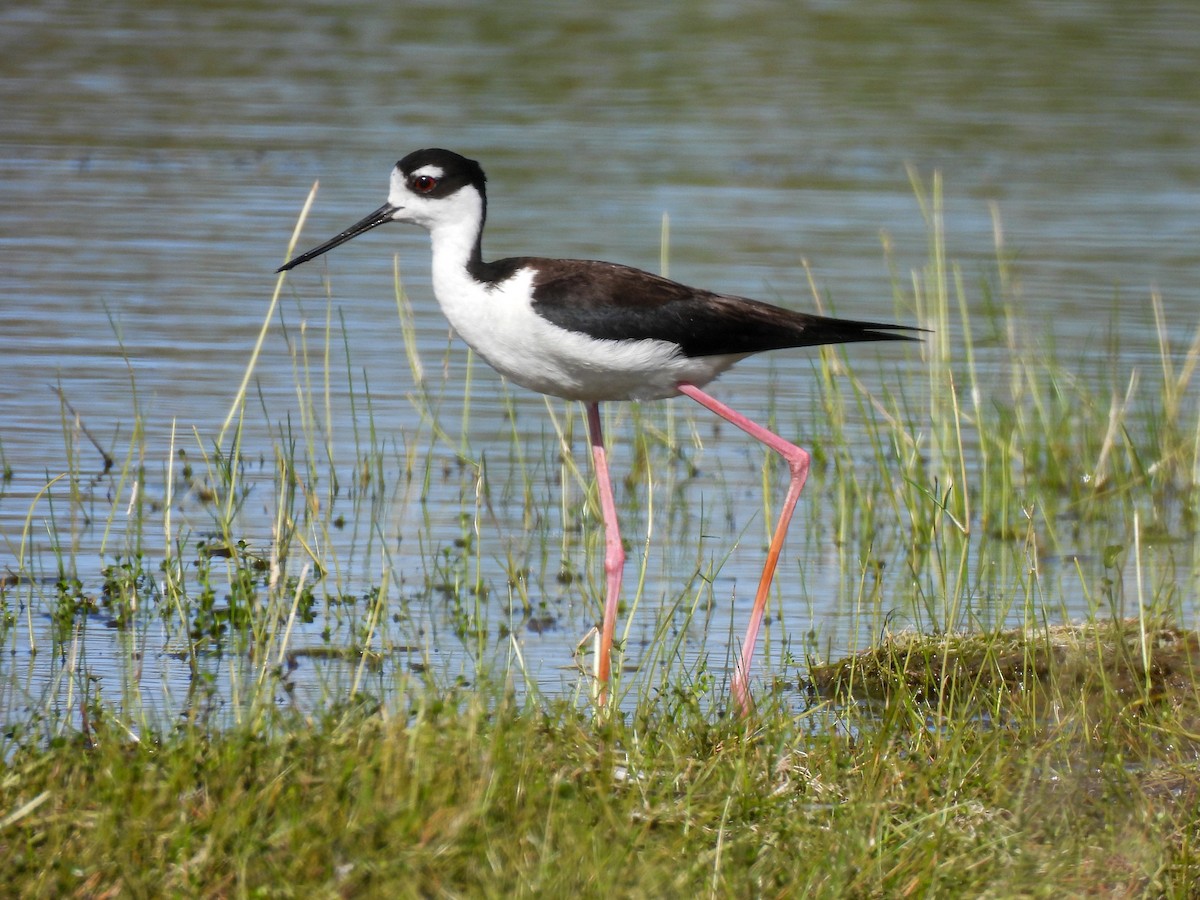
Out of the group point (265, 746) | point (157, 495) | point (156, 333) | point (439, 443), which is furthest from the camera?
point (156, 333)

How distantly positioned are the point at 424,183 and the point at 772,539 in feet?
4.96

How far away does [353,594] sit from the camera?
21.5 feet

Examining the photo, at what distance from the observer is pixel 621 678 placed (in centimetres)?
561

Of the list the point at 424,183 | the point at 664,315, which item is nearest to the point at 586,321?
the point at 664,315

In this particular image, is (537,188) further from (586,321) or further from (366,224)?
(586,321)

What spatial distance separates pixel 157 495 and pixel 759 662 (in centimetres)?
261

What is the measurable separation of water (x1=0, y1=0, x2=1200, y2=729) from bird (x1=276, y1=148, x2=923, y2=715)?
850 mm

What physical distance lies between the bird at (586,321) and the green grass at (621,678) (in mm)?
384

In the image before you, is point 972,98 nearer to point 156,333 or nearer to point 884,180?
point 884,180

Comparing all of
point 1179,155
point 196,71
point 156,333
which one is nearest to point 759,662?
point 156,333

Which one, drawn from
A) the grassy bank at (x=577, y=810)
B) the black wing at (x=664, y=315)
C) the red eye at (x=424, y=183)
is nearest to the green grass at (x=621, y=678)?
the grassy bank at (x=577, y=810)

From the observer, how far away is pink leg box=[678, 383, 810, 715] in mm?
5440

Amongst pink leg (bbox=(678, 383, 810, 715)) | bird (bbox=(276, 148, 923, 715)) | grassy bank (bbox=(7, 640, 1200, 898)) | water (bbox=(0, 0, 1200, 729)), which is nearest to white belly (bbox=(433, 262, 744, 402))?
bird (bbox=(276, 148, 923, 715))

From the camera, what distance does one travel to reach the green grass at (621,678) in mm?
3805
